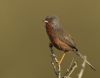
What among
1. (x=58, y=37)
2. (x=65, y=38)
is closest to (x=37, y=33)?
(x=65, y=38)

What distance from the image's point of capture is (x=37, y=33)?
13789 millimetres

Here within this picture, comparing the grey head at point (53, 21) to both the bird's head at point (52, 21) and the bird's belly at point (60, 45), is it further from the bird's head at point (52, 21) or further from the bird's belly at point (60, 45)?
the bird's belly at point (60, 45)

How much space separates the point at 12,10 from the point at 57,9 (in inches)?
37.8

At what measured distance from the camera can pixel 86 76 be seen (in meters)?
12.6

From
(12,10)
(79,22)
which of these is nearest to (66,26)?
(79,22)

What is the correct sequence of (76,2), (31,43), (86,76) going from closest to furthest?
1. (86,76)
2. (31,43)
3. (76,2)

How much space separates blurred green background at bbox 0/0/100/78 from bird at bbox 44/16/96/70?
3709 millimetres

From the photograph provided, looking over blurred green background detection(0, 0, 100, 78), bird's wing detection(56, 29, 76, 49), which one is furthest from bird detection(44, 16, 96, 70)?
blurred green background detection(0, 0, 100, 78)

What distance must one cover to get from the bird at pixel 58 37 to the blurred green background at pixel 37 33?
3709mm

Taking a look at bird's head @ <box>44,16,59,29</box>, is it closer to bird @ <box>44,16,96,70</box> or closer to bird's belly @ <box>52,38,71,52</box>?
bird @ <box>44,16,96,70</box>

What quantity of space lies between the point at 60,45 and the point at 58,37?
0.37 ft

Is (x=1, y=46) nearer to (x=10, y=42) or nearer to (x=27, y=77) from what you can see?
(x=10, y=42)

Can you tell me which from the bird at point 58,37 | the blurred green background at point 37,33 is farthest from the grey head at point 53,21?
the blurred green background at point 37,33

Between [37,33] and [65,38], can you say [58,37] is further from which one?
[37,33]
